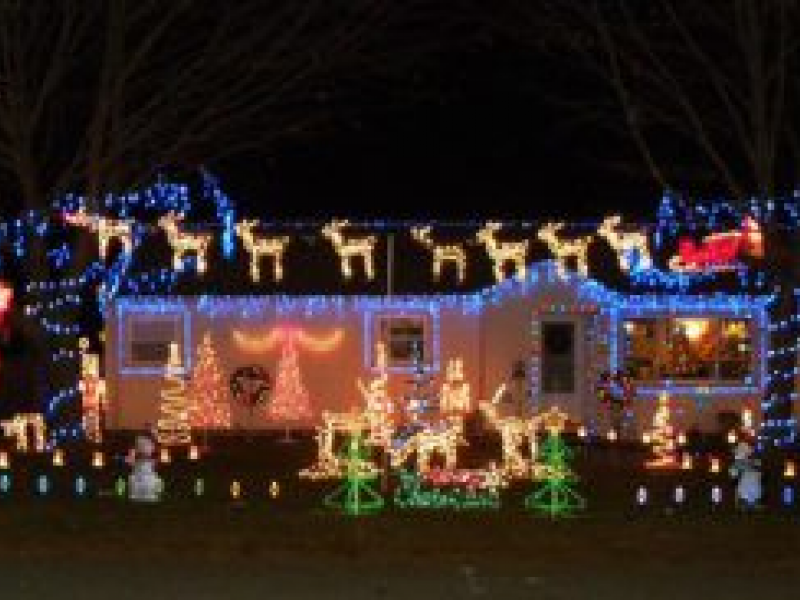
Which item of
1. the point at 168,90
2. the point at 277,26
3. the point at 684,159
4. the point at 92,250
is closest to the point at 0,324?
the point at 92,250

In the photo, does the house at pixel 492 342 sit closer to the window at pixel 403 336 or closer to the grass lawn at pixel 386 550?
the window at pixel 403 336

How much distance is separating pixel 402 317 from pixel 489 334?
1.63 metres

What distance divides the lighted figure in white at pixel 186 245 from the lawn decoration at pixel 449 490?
1373cm

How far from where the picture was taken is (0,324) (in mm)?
23656

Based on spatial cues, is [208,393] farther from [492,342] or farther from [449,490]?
[449,490]

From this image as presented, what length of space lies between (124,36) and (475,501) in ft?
34.1

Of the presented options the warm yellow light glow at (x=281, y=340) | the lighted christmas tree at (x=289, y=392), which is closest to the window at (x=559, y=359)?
the warm yellow light glow at (x=281, y=340)

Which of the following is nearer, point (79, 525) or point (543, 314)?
point (79, 525)

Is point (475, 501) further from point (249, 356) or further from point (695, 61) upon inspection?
point (249, 356)

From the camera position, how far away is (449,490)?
1784 centimetres

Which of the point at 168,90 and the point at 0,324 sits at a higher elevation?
the point at 168,90

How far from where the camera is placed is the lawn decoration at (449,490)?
17609 mm

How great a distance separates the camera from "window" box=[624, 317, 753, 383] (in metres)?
30.9

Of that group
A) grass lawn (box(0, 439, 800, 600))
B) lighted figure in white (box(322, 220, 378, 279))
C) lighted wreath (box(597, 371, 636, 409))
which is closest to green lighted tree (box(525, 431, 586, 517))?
grass lawn (box(0, 439, 800, 600))
